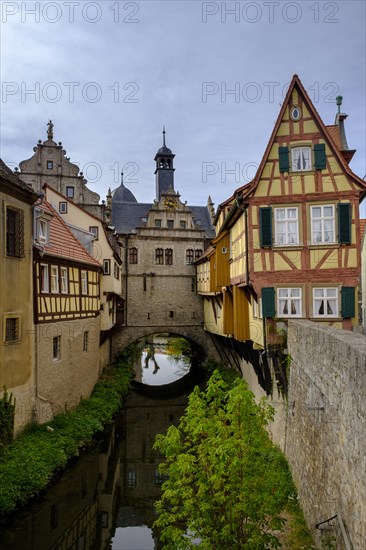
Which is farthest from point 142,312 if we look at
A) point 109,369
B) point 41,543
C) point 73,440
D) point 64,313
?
point 41,543

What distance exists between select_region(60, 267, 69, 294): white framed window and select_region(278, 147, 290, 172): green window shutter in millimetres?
9290

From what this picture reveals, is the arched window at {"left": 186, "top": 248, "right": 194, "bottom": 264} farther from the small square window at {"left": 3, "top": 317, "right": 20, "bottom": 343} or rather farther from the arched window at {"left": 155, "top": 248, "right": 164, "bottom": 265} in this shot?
the small square window at {"left": 3, "top": 317, "right": 20, "bottom": 343}

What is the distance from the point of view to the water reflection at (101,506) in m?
10.8

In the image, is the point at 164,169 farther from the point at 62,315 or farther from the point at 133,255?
the point at 62,315

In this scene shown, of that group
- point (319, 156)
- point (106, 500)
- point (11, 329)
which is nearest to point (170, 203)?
point (319, 156)

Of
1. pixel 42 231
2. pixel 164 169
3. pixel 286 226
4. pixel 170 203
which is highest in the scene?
pixel 164 169

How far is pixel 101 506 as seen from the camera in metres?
13.2

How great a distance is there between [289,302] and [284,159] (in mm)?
4650

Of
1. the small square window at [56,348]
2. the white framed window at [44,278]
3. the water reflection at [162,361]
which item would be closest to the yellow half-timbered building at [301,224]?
the white framed window at [44,278]

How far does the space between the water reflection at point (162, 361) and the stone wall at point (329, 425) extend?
22.0 m

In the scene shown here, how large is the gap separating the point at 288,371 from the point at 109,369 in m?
17.6

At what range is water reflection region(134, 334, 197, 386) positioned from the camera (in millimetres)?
34219

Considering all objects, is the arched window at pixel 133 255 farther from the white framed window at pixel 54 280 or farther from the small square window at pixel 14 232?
the small square window at pixel 14 232

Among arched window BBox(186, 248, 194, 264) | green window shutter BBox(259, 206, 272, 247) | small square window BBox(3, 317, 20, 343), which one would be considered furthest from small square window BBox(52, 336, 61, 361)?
arched window BBox(186, 248, 194, 264)
